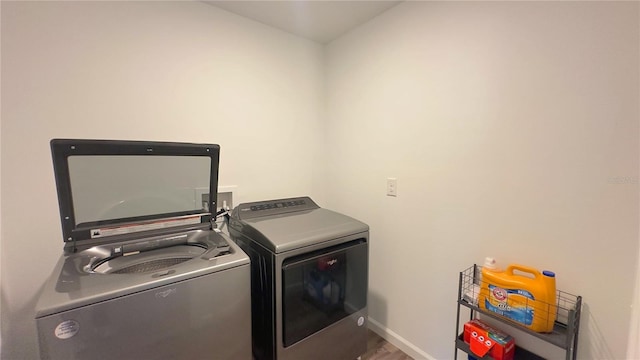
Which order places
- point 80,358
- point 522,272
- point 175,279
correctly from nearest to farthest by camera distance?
point 80,358
point 175,279
point 522,272

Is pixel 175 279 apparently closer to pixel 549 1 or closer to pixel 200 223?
pixel 200 223

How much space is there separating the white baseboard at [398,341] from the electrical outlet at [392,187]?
98cm

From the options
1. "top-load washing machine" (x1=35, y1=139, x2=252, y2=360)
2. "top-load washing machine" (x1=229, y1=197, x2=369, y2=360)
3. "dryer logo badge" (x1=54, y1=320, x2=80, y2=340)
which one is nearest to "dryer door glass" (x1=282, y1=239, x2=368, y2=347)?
"top-load washing machine" (x1=229, y1=197, x2=369, y2=360)

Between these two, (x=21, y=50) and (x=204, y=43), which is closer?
(x=21, y=50)

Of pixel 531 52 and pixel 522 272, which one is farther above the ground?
pixel 531 52

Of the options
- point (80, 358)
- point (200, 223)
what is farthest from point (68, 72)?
point (80, 358)

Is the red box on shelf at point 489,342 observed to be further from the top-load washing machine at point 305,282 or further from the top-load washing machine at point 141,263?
the top-load washing machine at point 141,263

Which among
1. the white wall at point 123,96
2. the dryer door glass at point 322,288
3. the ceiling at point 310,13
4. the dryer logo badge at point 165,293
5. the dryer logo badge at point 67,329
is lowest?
the dryer door glass at point 322,288

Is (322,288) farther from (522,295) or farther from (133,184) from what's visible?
(133,184)

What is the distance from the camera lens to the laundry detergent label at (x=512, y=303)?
3.50 feet

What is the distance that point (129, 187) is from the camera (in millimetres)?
1217

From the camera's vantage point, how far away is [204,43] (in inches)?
65.5

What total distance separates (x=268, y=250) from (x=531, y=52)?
147 centimetres

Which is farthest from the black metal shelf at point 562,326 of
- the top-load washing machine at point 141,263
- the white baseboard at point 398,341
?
the top-load washing machine at point 141,263
